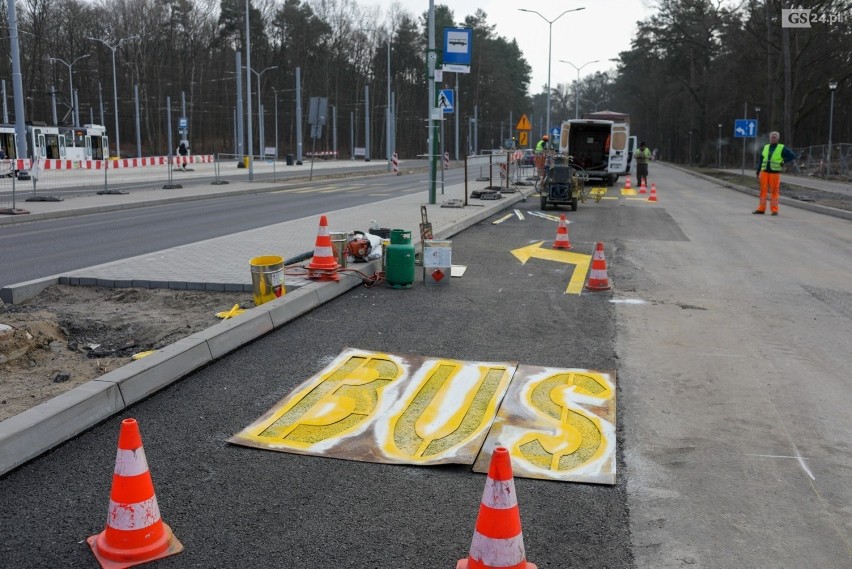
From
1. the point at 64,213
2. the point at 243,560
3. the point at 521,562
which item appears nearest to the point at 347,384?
the point at 243,560

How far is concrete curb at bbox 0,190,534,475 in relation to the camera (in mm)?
4418

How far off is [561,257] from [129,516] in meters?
9.86

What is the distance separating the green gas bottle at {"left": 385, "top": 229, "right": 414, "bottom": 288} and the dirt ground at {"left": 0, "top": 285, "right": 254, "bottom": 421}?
75.3 inches

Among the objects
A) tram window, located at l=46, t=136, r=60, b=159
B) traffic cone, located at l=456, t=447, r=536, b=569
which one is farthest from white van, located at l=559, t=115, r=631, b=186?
tram window, located at l=46, t=136, r=60, b=159

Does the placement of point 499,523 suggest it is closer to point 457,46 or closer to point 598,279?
point 598,279

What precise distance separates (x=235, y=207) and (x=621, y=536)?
2027 cm

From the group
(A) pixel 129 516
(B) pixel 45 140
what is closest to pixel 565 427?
(A) pixel 129 516

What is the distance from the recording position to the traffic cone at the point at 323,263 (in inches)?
356

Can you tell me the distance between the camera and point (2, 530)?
144 inches

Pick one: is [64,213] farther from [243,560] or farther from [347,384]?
[243,560]

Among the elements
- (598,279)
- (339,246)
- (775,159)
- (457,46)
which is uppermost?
(457,46)

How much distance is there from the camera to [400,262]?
947cm

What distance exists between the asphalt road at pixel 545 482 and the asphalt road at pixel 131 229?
5.45 metres

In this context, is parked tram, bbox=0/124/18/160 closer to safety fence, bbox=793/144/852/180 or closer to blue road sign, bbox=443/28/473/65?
blue road sign, bbox=443/28/473/65
